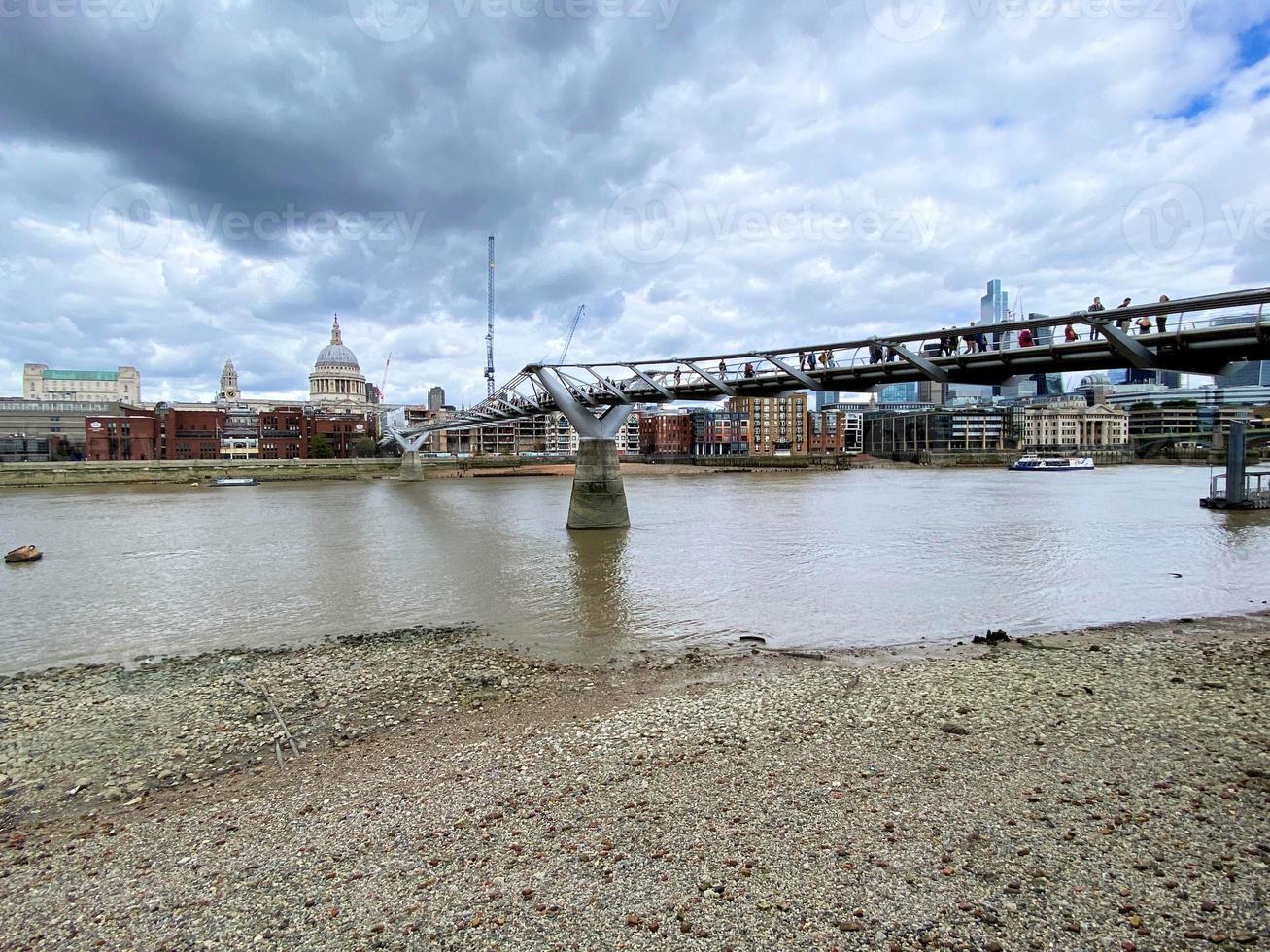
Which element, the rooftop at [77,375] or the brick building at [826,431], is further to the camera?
the rooftop at [77,375]

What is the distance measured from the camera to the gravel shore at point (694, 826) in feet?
13.6

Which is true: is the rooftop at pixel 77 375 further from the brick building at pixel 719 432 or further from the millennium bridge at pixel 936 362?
the millennium bridge at pixel 936 362

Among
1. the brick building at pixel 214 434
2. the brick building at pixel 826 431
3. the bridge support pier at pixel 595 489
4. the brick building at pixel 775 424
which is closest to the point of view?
the bridge support pier at pixel 595 489

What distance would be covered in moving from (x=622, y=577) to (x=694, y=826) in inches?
605

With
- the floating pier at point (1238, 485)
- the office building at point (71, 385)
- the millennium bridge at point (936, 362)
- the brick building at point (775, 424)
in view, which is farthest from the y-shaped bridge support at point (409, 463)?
the office building at point (71, 385)

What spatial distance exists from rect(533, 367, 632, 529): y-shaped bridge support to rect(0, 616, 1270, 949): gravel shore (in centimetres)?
2514

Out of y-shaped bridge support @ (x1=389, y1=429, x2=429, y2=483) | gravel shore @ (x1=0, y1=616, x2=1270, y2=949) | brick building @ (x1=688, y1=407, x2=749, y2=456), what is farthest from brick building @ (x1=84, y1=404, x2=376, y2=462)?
gravel shore @ (x1=0, y1=616, x2=1270, y2=949)

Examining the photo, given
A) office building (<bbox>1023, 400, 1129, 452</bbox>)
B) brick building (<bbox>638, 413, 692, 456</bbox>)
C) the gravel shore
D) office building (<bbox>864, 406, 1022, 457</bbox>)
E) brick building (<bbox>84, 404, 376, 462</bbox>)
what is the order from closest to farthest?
the gravel shore
brick building (<bbox>84, 404, 376, 462</bbox>)
brick building (<bbox>638, 413, 692, 456</bbox>)
office building (<bbox>1023, 400, 1129, 452</bbox>)
office building (<bbox>864, 406, 1022, 457</bbox>)

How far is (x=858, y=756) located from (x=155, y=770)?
23.8ft

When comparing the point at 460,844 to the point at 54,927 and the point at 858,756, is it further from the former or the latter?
the point at 858,756

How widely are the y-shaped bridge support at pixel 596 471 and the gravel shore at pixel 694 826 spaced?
2514 centimetres

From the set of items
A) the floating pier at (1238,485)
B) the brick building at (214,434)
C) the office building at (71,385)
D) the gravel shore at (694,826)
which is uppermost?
the office building at (71,385)

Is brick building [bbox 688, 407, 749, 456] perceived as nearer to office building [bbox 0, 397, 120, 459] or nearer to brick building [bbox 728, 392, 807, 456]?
brick building [bbox 728, 392, 807, 456]

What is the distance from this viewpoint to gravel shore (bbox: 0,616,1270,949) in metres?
4.14
